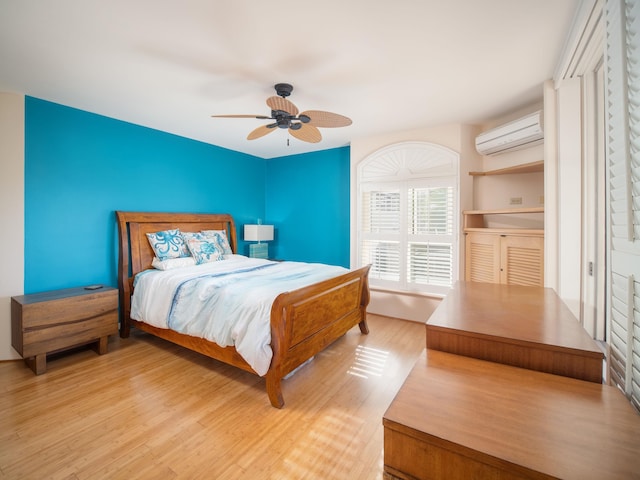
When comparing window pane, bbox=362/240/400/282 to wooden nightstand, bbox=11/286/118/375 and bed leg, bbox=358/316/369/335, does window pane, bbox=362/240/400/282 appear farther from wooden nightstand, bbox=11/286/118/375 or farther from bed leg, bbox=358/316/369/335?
wooden nightstand, bbox=11/286/118/375

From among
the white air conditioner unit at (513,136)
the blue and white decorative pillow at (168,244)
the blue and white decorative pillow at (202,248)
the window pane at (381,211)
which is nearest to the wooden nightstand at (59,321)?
the blue and white decorative pillow at (168,244)

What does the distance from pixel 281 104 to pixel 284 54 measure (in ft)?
1.09

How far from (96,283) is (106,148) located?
1562 millimetres

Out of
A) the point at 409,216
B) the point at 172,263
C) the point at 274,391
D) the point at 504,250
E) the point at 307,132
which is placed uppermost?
the point at 307,132

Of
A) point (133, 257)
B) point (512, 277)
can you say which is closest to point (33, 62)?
point (133, 257)

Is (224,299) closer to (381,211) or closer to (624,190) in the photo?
(624,190)

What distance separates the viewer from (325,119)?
8.07ft

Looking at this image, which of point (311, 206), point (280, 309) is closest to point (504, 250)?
point (280, 309)

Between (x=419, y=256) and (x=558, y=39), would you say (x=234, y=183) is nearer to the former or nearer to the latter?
(x=419, y=256)

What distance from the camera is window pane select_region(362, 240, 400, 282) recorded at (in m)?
3.98

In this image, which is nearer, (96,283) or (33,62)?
(33,62)

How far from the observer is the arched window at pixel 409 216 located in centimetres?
358

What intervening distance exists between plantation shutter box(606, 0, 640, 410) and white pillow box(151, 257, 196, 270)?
11.9ft

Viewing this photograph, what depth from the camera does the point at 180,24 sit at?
1771 millimetres
